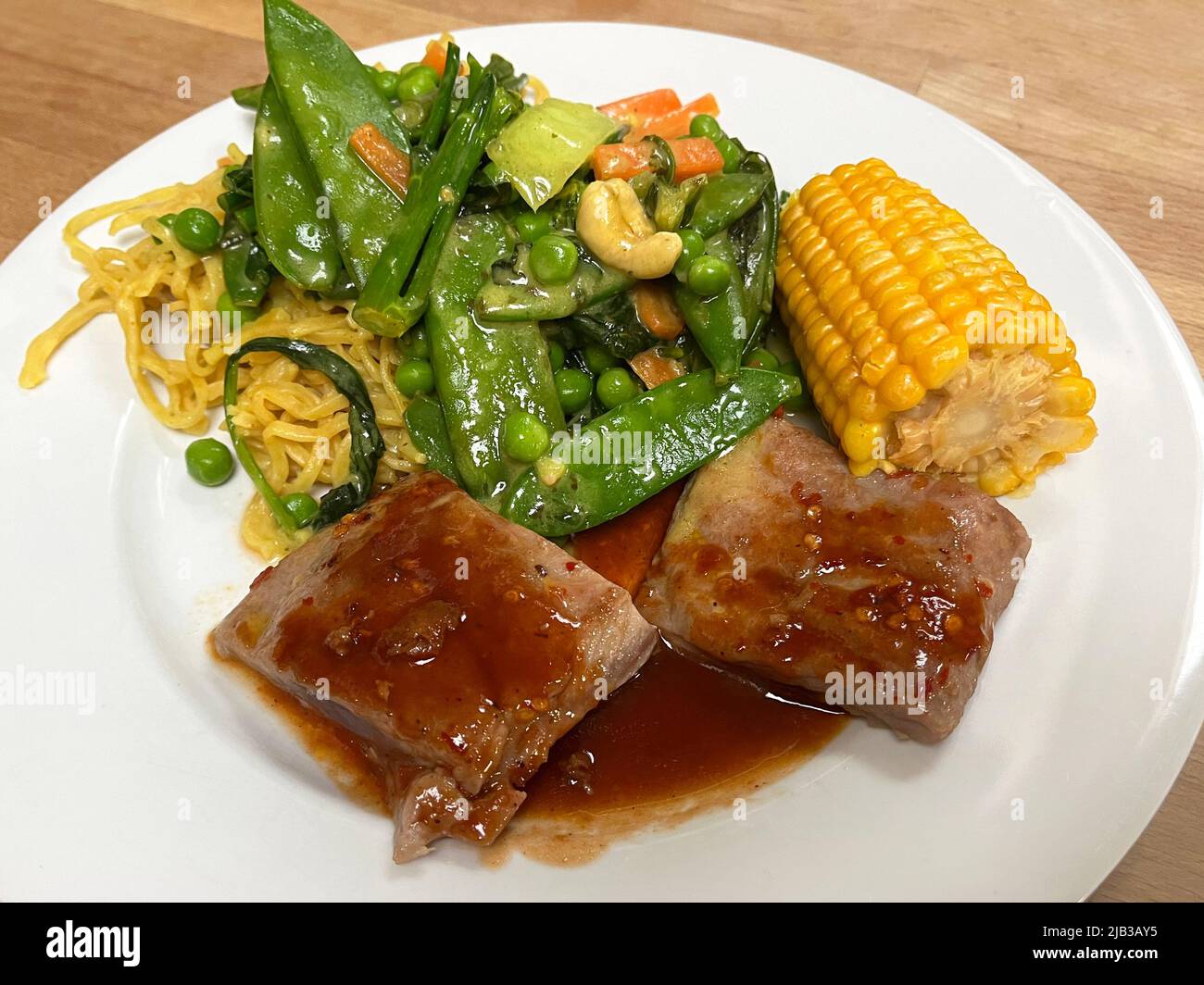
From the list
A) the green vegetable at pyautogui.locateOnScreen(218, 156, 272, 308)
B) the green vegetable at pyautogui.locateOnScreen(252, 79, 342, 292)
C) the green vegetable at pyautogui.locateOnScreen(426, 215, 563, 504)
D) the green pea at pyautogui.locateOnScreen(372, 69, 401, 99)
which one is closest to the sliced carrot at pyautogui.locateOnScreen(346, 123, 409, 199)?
the green vegetable at pyautogui.locateOnScreen(252, 79, 342, 292)

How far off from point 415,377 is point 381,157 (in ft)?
3.31

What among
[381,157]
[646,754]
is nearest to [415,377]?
[381,157]

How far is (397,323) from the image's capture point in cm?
392

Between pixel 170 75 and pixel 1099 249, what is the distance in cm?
540

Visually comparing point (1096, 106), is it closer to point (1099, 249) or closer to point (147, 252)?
point (1099, 249)

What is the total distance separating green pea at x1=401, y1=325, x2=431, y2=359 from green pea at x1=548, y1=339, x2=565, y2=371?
546 mm

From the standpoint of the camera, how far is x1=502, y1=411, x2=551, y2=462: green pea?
3.91m

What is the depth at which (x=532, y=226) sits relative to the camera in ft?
13.2

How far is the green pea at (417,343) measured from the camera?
4.16m

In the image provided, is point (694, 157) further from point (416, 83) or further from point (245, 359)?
point (245, 359)

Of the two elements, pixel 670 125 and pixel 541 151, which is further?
pixel 670 125

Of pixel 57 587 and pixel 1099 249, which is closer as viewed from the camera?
pixel 57 587
